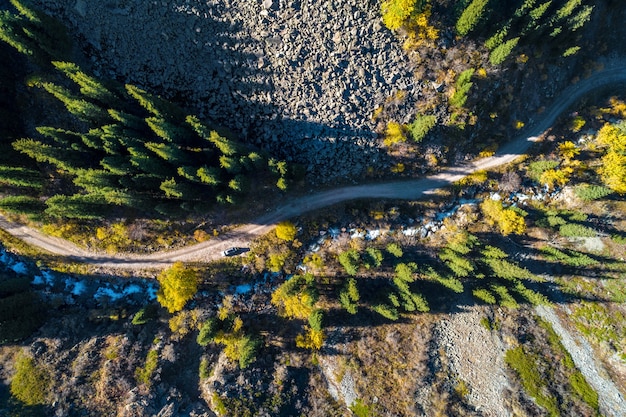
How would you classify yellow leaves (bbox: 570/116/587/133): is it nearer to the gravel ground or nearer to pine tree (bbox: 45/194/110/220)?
the gravel ground

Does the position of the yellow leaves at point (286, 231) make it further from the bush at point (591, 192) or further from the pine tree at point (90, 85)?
the bush at point (591, 192)

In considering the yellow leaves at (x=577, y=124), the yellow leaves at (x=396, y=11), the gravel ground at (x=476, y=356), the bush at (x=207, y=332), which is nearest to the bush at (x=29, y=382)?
the bush at (x=207, y=332)

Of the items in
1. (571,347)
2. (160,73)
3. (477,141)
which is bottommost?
(571,347)

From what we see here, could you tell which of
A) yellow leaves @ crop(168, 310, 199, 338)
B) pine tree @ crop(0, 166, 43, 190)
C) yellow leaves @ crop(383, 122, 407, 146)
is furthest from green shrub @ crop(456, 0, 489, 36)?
pine tree @ crop(0, 166, 43, 190)

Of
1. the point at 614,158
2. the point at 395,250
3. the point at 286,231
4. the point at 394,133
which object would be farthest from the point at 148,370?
the point at 614,158

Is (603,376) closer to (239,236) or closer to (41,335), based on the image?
(239,236)

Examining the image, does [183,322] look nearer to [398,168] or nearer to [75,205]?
[75,205]

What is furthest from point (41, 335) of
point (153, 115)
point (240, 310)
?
point (153, 115)
